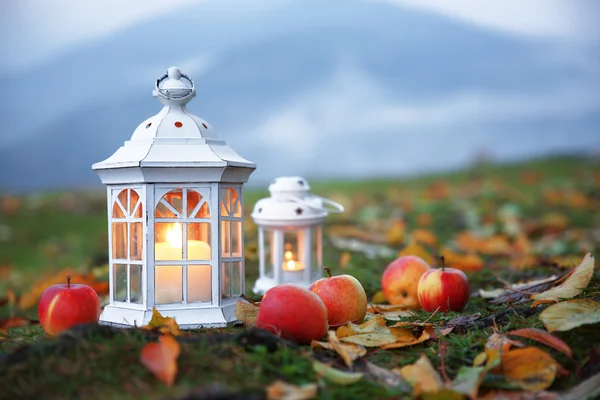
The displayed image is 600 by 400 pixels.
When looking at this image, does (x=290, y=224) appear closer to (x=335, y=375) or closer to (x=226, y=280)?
(x=226, y=280)

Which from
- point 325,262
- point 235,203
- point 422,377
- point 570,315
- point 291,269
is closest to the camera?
point 422,377

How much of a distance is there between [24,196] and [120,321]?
1196 centimetres

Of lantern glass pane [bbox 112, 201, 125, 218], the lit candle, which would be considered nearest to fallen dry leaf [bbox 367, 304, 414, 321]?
the lit candle

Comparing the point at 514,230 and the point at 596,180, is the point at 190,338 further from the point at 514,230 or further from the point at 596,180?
the point at 596,180

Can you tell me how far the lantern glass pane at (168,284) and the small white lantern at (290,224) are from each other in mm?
985


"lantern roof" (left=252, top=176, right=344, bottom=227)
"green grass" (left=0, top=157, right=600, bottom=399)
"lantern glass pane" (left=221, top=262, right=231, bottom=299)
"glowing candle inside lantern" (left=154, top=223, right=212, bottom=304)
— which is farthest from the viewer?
"lantern roof" (left=252, top=176, right=344, bottom=227)

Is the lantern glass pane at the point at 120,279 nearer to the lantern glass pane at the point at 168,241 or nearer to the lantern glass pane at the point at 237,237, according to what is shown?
the lantern glass pane at the point at 168,241

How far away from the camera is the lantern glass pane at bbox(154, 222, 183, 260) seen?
3.45 m

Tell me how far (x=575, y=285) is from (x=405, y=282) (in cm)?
101

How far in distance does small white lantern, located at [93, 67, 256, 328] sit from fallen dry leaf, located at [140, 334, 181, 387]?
1.05 metres

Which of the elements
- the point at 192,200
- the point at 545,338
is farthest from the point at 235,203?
the point at 545,338

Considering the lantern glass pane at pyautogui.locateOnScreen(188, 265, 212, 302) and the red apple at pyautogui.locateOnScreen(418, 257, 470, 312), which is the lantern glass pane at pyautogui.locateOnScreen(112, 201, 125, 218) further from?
the red apple at pyautogui.locateOnScreen(418, 257, 470, 312)

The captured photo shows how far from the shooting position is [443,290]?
137 inches

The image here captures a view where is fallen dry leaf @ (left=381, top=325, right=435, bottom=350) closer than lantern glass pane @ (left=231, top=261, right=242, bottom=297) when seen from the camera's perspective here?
Yes
